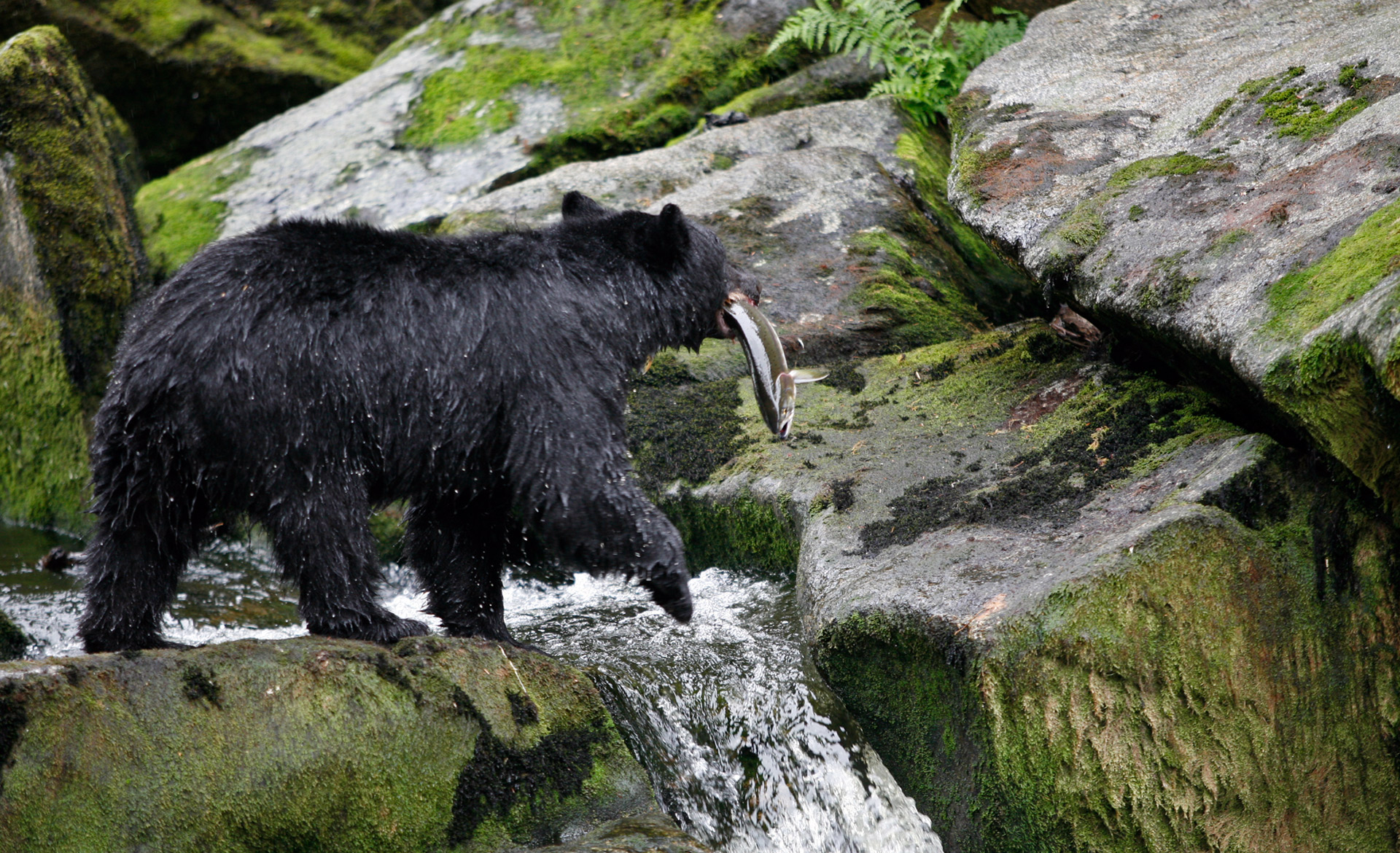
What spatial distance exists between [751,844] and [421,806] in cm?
127

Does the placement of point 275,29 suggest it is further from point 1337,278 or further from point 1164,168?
point 1337,278

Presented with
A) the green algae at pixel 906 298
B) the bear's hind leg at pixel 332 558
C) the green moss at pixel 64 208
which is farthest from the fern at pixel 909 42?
the bear's hind leg at pixel 332 558

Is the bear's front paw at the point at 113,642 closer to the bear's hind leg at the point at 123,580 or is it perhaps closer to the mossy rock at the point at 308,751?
the bear's hind leg at the point at 123,580

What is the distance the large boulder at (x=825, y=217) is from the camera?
643 centimetres

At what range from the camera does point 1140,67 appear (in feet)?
19.6

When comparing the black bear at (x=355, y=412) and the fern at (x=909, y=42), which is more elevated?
the fern at (x=909, y=42)

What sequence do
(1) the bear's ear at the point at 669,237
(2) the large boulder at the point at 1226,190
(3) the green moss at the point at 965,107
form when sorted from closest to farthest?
(2) the large boulder at the point at 1226,190 < (1) the bear's ear at the point at 669,237 < (3) the green moss at the point at 965,107

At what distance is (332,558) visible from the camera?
12.0 ft

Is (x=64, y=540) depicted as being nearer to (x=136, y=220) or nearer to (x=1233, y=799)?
(x=136, y=220)

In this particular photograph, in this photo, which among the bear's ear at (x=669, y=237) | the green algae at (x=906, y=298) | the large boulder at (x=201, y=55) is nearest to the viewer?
the bear's ear at (x=669, y=237)

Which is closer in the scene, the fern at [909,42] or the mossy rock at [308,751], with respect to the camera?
the mossy rock at [308,751]

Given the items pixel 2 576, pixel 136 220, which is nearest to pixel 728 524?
pixel 2 576

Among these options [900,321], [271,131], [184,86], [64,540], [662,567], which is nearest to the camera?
[662,567]

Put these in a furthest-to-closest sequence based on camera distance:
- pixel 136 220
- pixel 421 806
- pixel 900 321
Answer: pixel 136 220 < pixel 900 321 < pixel 421 806
